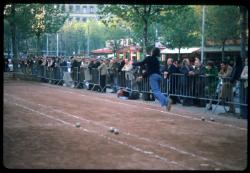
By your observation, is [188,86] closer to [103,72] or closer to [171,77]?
[171,77]

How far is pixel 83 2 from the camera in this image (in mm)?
5445

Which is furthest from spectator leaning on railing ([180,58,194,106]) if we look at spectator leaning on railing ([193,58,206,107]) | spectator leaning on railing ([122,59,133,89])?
spectator leaning on railing ([122,59,133,89])

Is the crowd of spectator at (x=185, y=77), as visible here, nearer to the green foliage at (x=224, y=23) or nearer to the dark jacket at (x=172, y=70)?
the dark jacket at (x=172, y=70)

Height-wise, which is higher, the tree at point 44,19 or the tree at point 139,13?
the tree at point 44,19

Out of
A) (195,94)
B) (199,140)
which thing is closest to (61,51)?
(195,94)

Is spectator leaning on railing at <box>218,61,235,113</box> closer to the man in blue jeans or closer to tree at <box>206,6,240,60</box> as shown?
the man in blue jeans

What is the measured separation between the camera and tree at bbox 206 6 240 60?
122ft

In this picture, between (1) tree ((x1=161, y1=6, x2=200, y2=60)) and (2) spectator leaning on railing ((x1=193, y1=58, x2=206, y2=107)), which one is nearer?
(2) spectator leaning on railing ((x1=193, y1=58, x2=206, y2=107))

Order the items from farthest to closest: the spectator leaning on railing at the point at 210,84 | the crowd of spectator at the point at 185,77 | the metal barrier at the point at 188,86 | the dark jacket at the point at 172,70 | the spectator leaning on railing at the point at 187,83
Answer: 1. the dark jacket at the point at 172,70
2. the spectator leaning on railing at the point at 187,83
3. the spectator leaning on railing at the point at 210,84
4. the crowd of spectator at the point at 185,77
5. the metal barrier at the point at 188,86

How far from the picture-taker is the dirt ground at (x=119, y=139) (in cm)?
744

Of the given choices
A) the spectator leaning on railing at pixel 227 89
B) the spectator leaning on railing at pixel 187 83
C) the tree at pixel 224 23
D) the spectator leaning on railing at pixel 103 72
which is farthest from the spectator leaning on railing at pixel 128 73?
the tree at pixel 224 23

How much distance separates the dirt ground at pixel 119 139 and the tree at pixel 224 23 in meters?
23.8

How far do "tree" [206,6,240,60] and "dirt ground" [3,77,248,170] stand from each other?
78.2ft

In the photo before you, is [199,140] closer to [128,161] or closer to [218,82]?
[128,161]
